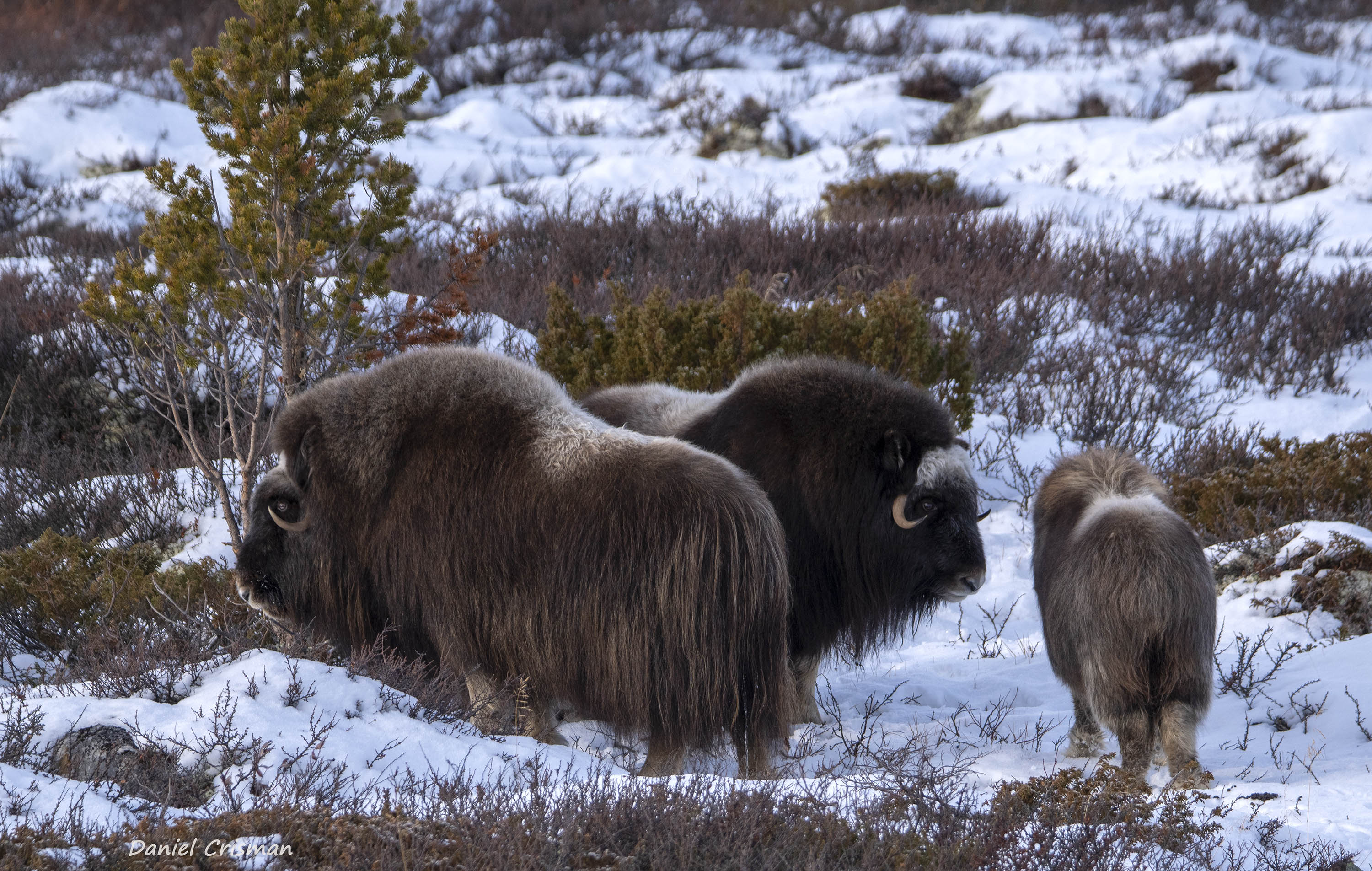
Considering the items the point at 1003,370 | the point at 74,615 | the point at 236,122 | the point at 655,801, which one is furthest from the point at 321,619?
the point at 1003,370

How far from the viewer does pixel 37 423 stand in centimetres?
664

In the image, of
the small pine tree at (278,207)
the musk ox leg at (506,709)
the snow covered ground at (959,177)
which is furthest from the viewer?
the small pine tree at (278,207)

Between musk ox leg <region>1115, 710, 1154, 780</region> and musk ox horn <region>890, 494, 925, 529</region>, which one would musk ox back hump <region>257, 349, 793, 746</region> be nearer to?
musk ox horn <region>890, 494, 925, 529</region>

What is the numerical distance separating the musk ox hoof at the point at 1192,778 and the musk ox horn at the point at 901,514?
1017mm

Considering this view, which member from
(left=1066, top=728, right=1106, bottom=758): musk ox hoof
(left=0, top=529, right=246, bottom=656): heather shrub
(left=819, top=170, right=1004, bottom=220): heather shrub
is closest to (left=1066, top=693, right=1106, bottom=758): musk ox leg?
(left=1066, top=728, right=1106, bottom=758): musk ox hoof

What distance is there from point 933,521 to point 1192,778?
105 centimetres

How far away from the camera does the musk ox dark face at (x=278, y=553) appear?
3.40m

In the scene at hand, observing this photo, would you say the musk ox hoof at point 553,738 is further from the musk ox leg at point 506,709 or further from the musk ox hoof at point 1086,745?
the musk ox hoof at point 1086,745

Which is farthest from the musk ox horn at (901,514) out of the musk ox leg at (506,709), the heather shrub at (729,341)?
the heather shrub at (729,341)

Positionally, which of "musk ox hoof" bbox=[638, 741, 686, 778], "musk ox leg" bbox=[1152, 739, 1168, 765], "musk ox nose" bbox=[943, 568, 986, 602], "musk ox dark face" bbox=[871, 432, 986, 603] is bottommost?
"musk ox leg" bbox=[1152, 739, 1168, 765]

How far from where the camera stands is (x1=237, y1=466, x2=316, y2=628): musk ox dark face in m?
3.40

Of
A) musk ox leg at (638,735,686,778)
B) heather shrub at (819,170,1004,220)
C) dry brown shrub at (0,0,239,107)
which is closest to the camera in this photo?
musk ox leg at (638,735,686,778)

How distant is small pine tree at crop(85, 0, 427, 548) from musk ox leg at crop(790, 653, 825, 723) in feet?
7.03

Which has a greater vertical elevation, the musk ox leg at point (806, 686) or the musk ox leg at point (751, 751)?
the musk ox leg at point (751, 751)
